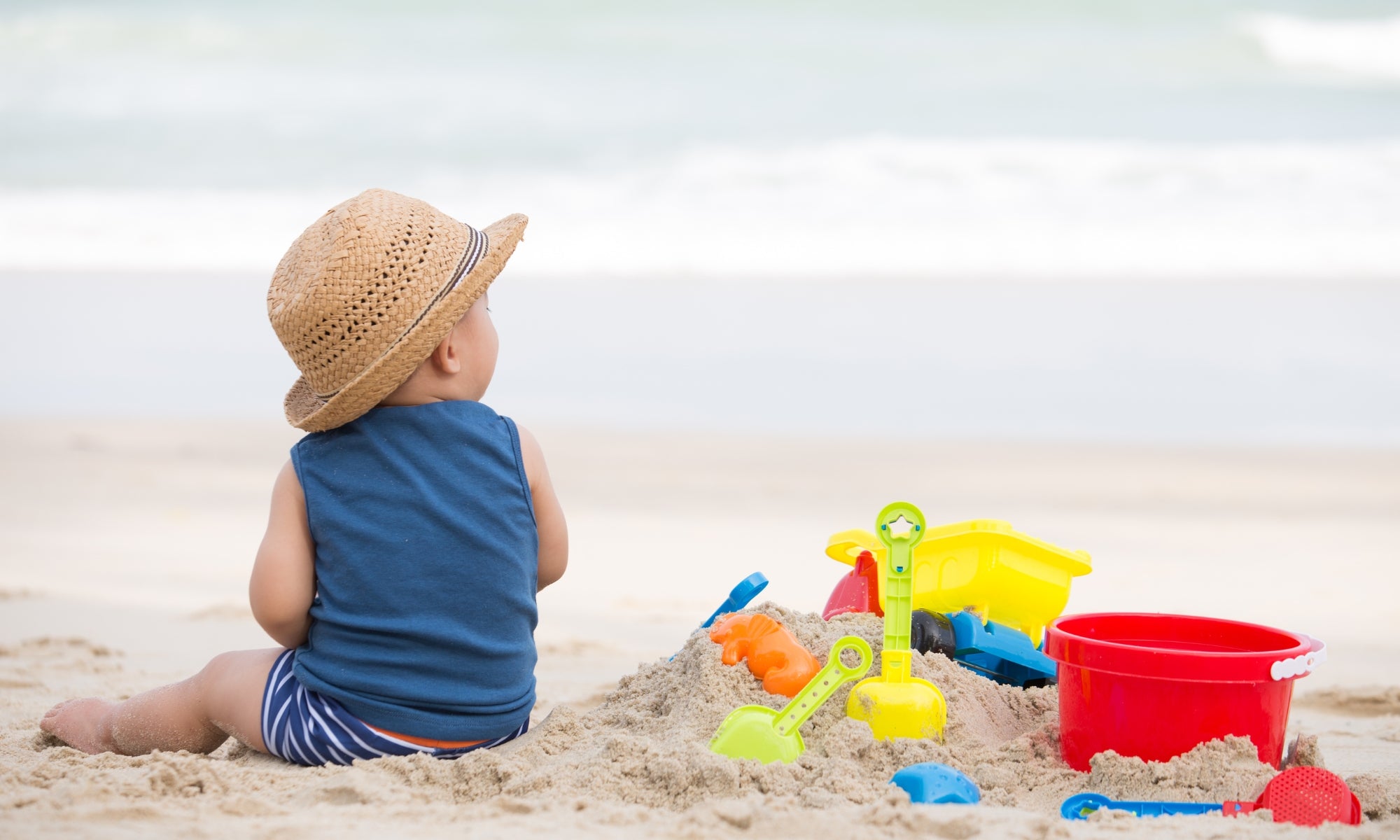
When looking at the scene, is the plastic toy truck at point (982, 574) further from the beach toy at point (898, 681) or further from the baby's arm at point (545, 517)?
the baby's arm at point (545, 517)

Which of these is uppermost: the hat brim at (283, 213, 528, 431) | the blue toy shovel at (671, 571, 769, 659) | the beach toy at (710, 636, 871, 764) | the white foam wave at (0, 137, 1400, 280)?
the white foam wave at (0, 137, 1400, 280)

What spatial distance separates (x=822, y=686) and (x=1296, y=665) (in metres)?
0.77

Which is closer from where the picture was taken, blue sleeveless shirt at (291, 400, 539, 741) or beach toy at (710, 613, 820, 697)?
blue sleeveless shirt at (291, 400, 539, 741)

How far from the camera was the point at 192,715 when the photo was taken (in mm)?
2199

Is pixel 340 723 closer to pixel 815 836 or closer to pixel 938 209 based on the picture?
pixel 815 836

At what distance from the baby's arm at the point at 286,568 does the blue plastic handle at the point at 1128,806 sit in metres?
1.30

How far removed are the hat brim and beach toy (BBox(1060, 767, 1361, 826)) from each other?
1270 millimetres

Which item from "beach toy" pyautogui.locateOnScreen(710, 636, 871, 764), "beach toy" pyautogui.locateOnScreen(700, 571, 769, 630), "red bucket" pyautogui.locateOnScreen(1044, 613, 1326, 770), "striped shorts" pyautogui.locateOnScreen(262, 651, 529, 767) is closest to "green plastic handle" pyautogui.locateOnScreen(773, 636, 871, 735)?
"beach toy" pyautogui.locateOnScreen(710, 636, 871, 764)

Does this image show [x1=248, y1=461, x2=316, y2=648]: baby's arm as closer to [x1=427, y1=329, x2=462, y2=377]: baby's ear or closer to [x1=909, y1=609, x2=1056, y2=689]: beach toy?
[x1=427, y1=329, x2=462, y2=377]: baby's ear

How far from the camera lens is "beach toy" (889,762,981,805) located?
1844mm

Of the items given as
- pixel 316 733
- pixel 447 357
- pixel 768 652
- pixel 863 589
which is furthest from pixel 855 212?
pixel 316 733

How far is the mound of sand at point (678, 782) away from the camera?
1727 mm

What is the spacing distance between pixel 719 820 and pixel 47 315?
62.9ft

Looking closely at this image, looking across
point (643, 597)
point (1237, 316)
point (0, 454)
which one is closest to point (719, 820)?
point (643, 597)
